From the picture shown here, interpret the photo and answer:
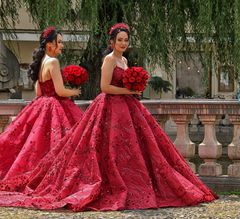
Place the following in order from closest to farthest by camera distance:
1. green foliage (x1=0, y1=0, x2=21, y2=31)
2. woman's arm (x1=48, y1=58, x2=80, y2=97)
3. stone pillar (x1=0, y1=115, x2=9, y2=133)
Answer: woman's arm (x1=48, y1=58, x2=80, y2=97)
stone pillar (x1=0, y1=115, x2=9, y2=133)
green foliage (x1=0, y1=0, x2=21, y2=31)

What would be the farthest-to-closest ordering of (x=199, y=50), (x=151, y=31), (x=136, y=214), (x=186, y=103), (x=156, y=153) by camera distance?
1. (x=199, y=50)
2. (x=151, y=31)
3. (x=186, y=103)
4. (x=156, y=153)
5. (x=136, y=214)

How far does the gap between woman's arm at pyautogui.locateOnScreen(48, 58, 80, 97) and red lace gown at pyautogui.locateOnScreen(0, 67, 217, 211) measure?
697 mm

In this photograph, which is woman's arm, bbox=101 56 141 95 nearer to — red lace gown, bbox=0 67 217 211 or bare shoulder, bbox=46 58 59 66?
red lace gown, bbox=0 67 217 211

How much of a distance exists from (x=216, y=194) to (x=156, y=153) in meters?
0.95

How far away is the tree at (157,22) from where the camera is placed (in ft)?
34.8

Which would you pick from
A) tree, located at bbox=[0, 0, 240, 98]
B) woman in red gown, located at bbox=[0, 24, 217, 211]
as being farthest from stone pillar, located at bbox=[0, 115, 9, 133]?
tree, located at bbox=[0, 0, 240, 98]

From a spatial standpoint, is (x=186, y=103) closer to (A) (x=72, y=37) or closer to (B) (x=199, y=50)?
(B) (x=199, y=50)

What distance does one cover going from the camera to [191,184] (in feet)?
21.2

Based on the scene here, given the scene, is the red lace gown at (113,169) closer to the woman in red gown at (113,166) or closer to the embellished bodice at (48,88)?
the woman in red gown at (113,166)

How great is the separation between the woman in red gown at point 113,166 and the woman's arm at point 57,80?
69cm

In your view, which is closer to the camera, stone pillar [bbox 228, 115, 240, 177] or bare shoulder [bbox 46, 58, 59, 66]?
bare shoulder [bbox 46, 58, 59, 66]

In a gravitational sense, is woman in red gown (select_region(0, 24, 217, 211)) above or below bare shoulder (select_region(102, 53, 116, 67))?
below

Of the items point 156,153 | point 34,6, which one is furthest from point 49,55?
point 34,6

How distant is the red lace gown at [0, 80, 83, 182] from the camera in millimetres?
7109
